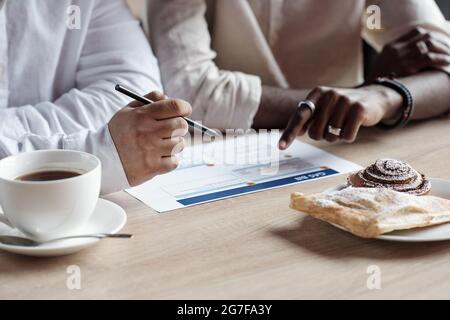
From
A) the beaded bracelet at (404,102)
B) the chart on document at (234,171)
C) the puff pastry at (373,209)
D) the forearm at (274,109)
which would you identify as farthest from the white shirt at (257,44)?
the puff pastry at (373,209)

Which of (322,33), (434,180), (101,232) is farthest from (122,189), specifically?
(322,33)

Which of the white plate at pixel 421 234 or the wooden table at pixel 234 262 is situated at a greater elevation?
the white plate at pixel 421 234

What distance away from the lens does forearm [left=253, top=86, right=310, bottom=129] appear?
131 centimetres

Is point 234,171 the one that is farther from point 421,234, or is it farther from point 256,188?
point 421,234

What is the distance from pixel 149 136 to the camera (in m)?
0.90

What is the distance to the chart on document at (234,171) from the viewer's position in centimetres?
94

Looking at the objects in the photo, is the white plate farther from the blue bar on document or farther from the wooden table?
the blue bar on document

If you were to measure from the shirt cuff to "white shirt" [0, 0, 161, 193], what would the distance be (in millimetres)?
89

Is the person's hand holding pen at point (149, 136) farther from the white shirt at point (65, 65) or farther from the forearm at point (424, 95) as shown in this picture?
the forearm at point (424, 95)

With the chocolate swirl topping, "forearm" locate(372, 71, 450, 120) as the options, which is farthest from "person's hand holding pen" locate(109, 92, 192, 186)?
"forearm" locate(372, 71, 450, 120)

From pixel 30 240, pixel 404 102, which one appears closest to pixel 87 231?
pixel 30 240

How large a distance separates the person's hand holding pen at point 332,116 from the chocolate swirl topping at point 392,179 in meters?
0.25

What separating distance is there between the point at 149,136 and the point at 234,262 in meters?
0.26
